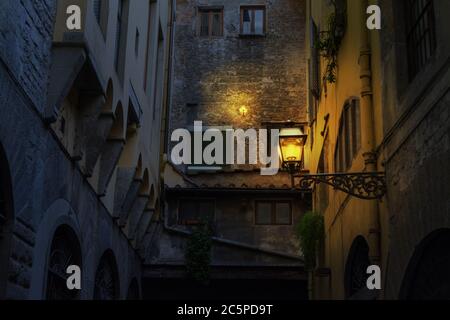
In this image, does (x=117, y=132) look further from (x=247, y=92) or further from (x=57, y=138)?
(x=247, y=92)

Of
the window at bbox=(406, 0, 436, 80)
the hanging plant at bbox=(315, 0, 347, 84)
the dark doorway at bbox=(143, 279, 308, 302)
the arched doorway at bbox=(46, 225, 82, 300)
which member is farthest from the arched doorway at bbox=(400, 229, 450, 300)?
the dark doorway at bbox=(143, 279, 308, 302)

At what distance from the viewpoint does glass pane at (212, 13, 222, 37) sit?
2702 centimetres

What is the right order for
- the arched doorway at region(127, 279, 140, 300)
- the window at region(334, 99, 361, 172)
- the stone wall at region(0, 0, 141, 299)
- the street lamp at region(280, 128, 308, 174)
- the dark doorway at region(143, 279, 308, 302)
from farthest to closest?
1. the dark doorway at region(143, 279, 308, 302)
2. the arched doorway at region(127, 279, 140, 300)
3. the window at region(334, 99, 361, 172)
4. the street lamp at region(280, 128, 308, 174)
5. the stone wall at region(0, 0, 141, 299)

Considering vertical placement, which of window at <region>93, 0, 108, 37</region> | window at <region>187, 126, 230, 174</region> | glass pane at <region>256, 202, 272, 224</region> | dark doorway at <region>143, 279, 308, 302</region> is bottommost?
dark doorway at <region>143, 279, 308, 302</region>

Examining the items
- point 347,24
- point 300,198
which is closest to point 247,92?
point 300,198

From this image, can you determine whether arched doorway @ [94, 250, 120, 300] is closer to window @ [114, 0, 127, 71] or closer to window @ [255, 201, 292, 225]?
window @ [114, 0, 127, 71]

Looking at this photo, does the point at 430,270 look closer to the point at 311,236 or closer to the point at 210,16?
the point at 311,236

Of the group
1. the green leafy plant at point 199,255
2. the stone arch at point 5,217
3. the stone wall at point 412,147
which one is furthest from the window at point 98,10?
the green leafy plant at point 199,255

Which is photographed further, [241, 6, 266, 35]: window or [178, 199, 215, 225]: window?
[241, 6, 266, 35]: window

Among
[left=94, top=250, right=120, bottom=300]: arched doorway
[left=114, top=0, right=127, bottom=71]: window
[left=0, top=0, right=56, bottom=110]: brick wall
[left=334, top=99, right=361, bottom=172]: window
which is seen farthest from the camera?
[left=94, top=250, right=120, bottom=300]: arched doorway

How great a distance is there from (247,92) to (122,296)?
38.4ft

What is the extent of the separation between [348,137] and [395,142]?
3645 millimetres

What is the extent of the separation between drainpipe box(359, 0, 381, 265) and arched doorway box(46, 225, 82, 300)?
4307mm

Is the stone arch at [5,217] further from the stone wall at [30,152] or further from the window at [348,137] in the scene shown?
the window at [348,137]
